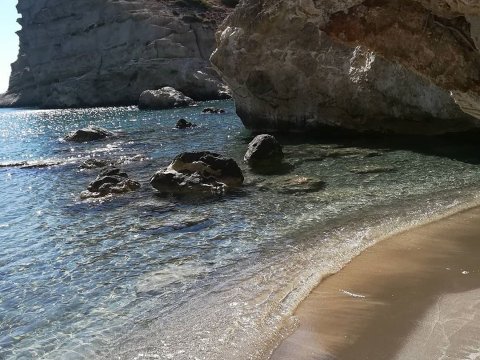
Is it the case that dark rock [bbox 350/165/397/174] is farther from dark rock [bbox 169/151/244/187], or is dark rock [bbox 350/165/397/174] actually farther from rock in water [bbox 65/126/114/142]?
rock in water [bbox 65/126/114/142]

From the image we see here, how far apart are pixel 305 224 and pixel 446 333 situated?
6871 mm

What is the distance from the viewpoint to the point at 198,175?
757 inches

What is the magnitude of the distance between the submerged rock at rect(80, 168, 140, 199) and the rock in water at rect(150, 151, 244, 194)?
0.97m

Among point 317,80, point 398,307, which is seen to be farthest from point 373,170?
point 398,307

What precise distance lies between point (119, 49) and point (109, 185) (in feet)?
260

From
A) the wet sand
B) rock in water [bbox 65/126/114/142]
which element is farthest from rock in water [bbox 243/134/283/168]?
rock in water [bbox 65/126/114/142]

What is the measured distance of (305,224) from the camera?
14.0 meters

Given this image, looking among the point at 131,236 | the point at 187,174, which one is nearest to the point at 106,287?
the point at 131,236

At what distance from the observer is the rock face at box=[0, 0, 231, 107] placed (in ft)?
281

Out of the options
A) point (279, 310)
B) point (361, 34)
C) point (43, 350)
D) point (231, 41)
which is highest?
point (231, 41)

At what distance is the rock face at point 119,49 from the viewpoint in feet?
281

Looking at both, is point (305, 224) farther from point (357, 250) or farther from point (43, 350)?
point (43, 350)

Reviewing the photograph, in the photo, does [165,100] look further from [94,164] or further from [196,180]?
[196,180]

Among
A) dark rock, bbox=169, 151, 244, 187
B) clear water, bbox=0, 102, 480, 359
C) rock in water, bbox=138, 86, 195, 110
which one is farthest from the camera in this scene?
rock in water, bbox=138, 86, 195, 110
